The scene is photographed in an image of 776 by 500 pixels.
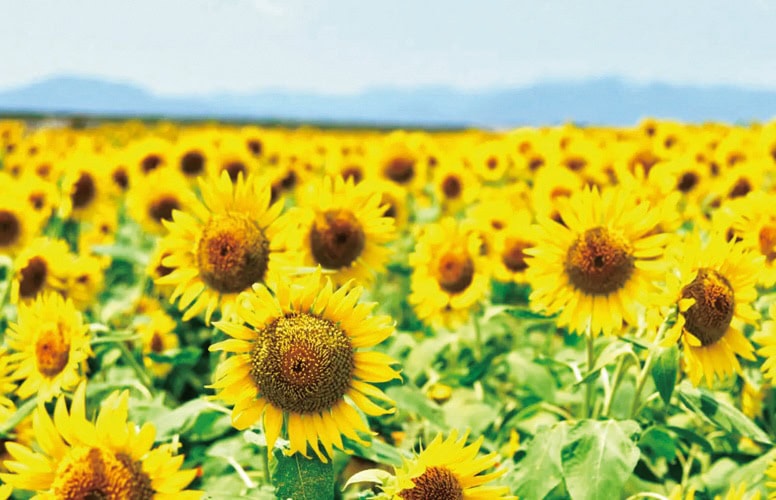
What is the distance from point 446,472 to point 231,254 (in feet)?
3.84

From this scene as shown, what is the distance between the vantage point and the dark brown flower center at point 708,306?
2283 mm

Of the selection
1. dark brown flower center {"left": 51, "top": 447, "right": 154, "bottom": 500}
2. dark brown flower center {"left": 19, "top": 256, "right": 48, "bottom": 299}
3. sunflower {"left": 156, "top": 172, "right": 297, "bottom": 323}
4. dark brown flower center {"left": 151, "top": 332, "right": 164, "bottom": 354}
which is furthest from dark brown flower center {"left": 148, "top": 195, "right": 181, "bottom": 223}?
dark brown flower center {"left": 51, "top": 447, "right": 154, "bottom": 500}

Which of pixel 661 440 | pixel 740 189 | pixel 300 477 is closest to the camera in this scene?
pixel 300 477

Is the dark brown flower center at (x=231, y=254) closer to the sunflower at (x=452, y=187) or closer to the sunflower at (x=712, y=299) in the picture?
the sunflower at (x=712, y=299)

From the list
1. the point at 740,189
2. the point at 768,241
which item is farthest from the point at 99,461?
the point at 740,189

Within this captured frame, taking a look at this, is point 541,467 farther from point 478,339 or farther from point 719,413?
point 478,339

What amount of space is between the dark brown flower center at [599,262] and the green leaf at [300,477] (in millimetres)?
1151

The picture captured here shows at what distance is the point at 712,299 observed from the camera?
7.50 feet

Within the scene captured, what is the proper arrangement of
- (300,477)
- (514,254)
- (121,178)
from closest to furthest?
(300,477) < (514,254) < (121,178)

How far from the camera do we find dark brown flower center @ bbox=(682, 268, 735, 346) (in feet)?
7.49

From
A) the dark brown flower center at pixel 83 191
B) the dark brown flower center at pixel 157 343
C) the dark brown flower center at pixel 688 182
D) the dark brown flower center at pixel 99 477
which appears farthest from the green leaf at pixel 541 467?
the dark brown flower center at pixel 83 191

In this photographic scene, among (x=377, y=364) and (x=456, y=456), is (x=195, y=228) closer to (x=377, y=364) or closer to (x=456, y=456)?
(x=377, y=364)

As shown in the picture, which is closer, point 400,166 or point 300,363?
point 300,363

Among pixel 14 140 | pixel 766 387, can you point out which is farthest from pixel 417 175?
pixel 14 140
